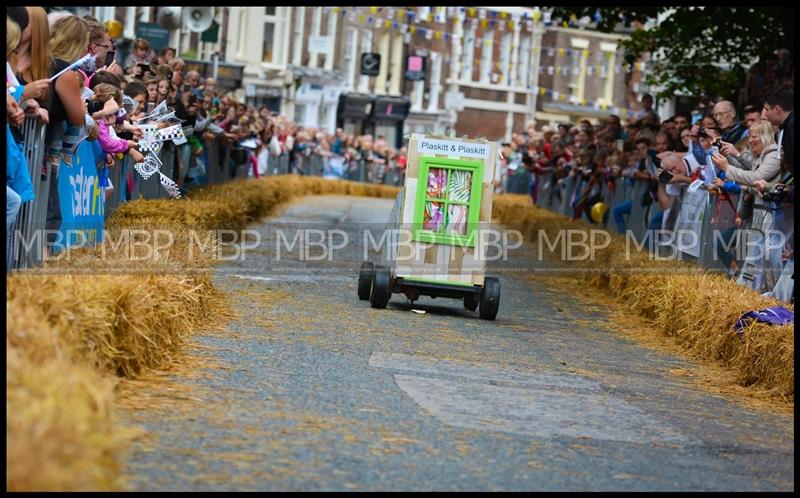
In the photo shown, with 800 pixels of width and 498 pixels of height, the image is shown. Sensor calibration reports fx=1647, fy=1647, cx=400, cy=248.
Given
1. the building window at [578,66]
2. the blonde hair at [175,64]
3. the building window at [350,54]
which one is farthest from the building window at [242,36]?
the blonde hair at [175,64]

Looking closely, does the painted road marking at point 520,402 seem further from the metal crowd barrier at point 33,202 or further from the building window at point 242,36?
the building window at point 242,36

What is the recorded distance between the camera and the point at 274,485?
21.4 ft

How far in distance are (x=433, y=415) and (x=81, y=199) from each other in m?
5.95

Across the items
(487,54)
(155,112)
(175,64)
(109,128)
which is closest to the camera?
(109,128)

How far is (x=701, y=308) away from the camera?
1394cm

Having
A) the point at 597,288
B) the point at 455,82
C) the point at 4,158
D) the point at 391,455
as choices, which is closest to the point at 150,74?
the point at 597,288

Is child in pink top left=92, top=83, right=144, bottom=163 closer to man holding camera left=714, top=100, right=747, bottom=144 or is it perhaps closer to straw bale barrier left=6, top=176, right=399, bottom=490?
straw bale barrier left=6, top=176, right=399, bottom=490

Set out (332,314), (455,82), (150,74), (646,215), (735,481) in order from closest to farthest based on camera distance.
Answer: (735,481), (332,314), (150,74), (646,215), (455,82)

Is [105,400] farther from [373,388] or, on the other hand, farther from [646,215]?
[646,215]

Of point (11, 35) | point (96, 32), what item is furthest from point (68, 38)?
point (96, 32)

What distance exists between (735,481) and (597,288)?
12332 millimetres

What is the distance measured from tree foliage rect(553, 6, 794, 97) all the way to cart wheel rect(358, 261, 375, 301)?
40.1 feet

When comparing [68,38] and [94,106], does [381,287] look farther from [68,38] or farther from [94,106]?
[68,38]

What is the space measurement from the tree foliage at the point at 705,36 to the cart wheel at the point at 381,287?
500 inches
